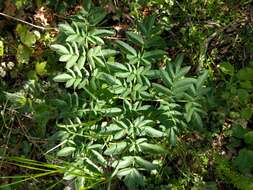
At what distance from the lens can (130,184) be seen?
2375mm

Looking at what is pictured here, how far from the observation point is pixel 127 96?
247 centimetres

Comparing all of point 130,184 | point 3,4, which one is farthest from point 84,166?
point 3,4

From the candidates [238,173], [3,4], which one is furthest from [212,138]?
[3,4]

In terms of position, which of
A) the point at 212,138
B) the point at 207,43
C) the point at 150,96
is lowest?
the point at 212,138

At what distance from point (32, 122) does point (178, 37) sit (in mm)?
1185

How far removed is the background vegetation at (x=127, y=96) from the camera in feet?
7.91

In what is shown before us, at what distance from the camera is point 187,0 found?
3133mm

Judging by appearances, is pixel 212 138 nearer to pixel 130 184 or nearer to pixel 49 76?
pixel 130 184

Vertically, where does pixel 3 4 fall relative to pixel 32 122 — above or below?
above

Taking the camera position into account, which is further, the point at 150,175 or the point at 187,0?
the point at 187,0

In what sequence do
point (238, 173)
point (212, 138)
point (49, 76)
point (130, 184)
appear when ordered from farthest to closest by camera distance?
point (49, 76)
point (212, 138)
point (238, 173)
point (130, 184)

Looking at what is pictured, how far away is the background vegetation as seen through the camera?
94.9 inches

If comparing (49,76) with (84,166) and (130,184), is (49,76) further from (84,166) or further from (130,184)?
(130,184)

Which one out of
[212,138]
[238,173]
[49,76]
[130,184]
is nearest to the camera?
[130,184]
